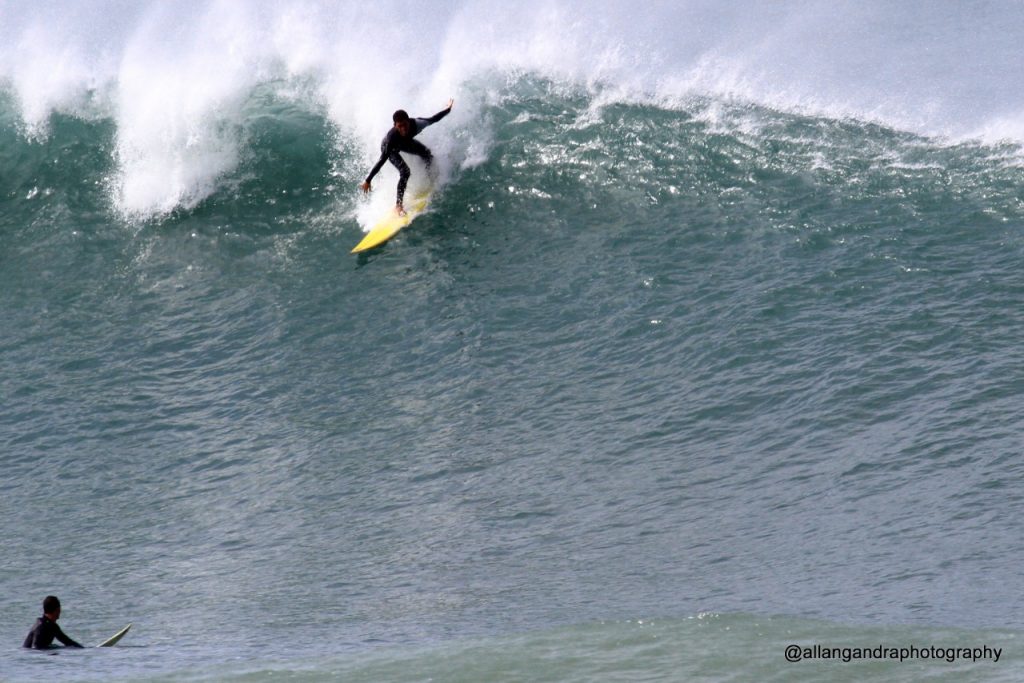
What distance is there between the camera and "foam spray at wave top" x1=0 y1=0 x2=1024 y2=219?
1978 cm

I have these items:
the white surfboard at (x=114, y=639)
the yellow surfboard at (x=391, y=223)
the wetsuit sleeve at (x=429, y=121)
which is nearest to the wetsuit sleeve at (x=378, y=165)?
the wetsuit sleeve at (x=429, y=121)

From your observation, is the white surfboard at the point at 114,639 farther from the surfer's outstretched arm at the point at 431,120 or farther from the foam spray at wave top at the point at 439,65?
the foam spray at wave top at the point at 439,65

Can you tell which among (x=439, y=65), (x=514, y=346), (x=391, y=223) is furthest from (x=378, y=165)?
(x=514, y=346)

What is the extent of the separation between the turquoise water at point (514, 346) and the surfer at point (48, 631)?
16cm

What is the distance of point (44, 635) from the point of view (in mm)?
10492

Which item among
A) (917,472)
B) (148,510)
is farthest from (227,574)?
(917,472)

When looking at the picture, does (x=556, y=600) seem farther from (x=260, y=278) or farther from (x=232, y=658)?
(x=260, y=278)

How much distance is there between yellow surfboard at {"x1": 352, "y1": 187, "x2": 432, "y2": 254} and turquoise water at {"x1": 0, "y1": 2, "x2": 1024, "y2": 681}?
0.77 ft

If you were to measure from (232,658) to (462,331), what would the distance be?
637 centimetres

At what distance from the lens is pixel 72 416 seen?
15398 millimetres

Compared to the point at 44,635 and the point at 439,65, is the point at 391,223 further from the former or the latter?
the point at 44,635

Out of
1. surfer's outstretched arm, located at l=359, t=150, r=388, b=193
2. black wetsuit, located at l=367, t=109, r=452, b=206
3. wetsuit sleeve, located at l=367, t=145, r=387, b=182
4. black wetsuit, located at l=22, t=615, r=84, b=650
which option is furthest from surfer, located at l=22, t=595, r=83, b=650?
black wetsuit, located at l=367, t=109, r=452, b=206

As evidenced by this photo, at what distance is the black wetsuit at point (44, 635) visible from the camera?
1048cm

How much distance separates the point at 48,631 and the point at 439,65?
40.4ft
